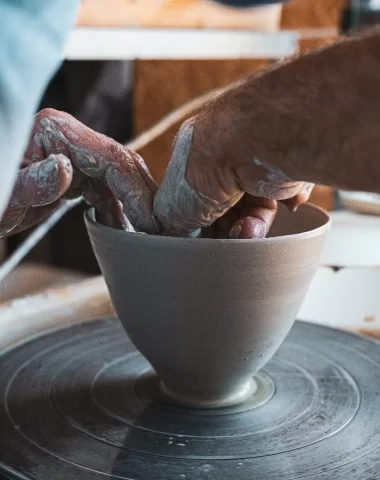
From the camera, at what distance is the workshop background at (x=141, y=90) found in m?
1.90

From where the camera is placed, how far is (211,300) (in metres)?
0.82

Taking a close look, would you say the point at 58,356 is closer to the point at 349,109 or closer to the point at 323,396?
the point at 323,396

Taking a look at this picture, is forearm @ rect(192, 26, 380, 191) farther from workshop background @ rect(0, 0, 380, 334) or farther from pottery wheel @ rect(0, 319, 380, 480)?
workshop background @ rect(0, 0, 380, 334)

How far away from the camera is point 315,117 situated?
0.65m

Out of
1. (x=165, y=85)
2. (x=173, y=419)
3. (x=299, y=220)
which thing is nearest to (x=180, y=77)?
(x=165, y=85)

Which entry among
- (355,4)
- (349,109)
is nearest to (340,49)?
(349,109)

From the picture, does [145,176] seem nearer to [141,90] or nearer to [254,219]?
[254,219]

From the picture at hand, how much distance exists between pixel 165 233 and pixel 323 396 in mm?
291

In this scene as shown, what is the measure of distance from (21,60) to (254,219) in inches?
16.5

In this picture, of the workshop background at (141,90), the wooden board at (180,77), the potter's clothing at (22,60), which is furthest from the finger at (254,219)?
the wooden board at (180,77)

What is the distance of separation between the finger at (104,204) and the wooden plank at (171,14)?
0.70 m

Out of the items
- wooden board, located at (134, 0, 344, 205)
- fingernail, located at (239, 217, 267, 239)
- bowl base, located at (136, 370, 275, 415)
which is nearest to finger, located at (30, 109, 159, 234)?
fingernail, located at (239, 217, 267, 239)

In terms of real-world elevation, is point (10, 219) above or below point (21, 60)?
below

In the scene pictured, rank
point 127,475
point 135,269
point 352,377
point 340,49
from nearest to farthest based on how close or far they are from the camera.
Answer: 1. point 340,49
2. point 127,475
3. point 135,269
4. point 352,377
